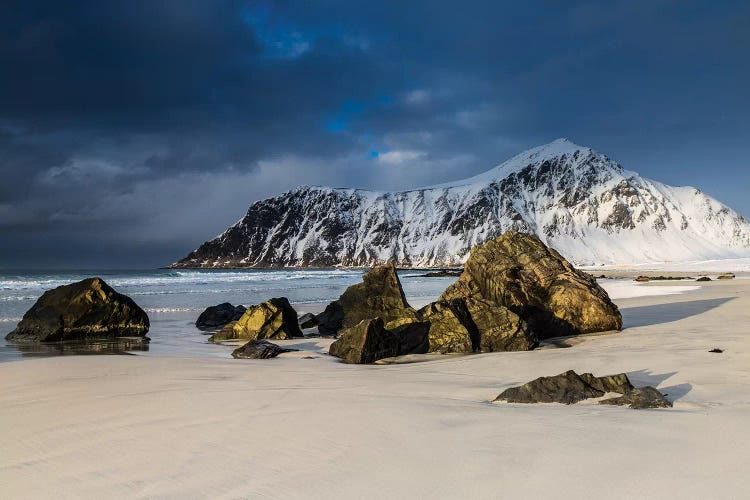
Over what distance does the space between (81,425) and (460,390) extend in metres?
4.06

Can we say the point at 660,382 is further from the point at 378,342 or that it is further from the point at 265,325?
the point at 265,325

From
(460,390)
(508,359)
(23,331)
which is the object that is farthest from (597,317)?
(23,331)

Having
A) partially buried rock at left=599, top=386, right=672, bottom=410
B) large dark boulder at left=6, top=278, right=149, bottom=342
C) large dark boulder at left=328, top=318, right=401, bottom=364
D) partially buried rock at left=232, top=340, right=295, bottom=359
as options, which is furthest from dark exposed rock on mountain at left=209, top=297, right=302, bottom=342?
partially buried rock at left=599, top=386, right=672, bottom=410

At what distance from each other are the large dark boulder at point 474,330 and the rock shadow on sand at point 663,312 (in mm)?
4635

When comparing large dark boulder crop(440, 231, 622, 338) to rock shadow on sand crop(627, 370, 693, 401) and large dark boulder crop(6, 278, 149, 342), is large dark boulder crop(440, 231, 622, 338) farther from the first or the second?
large dark boulder crop(6, 278, 149, 342)

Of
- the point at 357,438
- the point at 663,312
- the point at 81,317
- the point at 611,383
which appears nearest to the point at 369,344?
the point at 611,383

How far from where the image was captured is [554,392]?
5422mm

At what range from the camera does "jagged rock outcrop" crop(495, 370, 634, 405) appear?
5320 mm

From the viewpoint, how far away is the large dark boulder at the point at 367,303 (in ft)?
52.0

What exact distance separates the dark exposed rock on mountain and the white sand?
6767 mm

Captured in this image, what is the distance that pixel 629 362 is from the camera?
8023mm

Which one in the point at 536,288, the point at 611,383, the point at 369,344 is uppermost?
the point at 536,288

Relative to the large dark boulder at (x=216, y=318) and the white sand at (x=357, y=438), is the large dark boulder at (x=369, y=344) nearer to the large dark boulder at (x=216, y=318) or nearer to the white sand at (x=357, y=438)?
the white sand at (x=357, y=438)

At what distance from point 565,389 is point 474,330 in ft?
17.6
